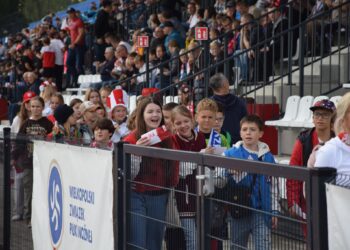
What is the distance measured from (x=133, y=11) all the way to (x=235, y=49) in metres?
10.2

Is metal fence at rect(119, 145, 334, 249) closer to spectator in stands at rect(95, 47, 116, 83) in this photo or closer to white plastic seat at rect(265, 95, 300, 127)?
white plastic seat at rect(265, 95, 300, 127)

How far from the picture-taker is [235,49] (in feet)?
60.0

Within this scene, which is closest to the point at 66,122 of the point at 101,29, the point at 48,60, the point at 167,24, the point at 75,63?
the point at 167,24

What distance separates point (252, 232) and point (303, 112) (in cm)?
910

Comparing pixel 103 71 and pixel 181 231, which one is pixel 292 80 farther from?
pixel 181 231

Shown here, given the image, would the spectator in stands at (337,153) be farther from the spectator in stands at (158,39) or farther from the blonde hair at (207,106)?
the spectator in stands at (158,39)

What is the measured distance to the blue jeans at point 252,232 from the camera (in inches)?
205

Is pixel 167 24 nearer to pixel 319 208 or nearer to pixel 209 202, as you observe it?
pixel 209 202

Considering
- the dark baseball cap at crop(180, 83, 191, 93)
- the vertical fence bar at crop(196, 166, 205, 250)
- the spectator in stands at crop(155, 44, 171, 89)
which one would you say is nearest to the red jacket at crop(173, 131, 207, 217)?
the vertical fence bar at crop(196, 166, 205, 250)

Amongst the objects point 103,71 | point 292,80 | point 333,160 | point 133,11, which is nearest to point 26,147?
point 333,160

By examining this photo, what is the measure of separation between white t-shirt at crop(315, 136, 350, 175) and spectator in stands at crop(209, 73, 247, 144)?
529cm

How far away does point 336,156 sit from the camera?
5719 millimetres

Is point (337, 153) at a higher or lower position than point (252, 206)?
higher

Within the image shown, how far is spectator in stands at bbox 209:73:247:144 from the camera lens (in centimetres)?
1113
